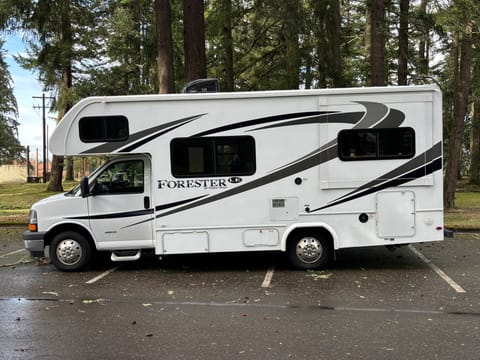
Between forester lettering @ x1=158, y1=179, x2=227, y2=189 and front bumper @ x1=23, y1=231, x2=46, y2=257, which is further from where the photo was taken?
front bumper @ x1=23, y1=231, x2=46, y2=257

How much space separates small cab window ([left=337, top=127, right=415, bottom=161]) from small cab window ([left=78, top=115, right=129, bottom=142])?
353 centimetres

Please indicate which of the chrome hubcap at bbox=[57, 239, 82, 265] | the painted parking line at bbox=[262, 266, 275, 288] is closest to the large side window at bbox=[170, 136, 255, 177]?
the painted parking line at bbox=[262, 266, 275, 288]

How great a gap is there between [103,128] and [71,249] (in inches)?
83.1

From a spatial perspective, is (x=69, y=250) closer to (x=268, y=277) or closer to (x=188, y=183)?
(x=188, y=183)

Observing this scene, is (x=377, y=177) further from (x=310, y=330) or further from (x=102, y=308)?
(x=102, y=308)

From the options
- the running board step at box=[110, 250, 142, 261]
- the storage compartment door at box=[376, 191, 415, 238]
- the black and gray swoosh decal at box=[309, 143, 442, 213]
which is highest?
the black and gray swoosh decal at box=[309, 143, 442, 213]

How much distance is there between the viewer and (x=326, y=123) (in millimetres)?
8000

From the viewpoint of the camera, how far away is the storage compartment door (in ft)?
26.2

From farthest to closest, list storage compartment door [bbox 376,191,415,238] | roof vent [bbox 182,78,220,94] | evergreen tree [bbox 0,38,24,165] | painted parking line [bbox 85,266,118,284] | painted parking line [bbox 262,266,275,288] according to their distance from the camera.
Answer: evergreen tree [bbox 0,38,24,165], roof vent [bbox 182,78,220,94], storage compartment door [bbox 376,191,415,238], painted parking line [bbox 85,266,118,284], painted parking line [bbox 262,266,275,288]

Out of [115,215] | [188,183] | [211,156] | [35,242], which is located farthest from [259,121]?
[35,242]

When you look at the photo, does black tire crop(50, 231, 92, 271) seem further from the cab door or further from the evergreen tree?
the evergreen tree

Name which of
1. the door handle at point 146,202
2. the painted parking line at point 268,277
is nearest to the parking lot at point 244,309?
the painted parking line at point 268,277

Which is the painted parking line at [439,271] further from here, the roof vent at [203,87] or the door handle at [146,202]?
the roof vent at [203,87]

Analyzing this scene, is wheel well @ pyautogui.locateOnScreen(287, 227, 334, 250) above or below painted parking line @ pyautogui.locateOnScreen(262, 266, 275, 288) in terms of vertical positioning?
above
